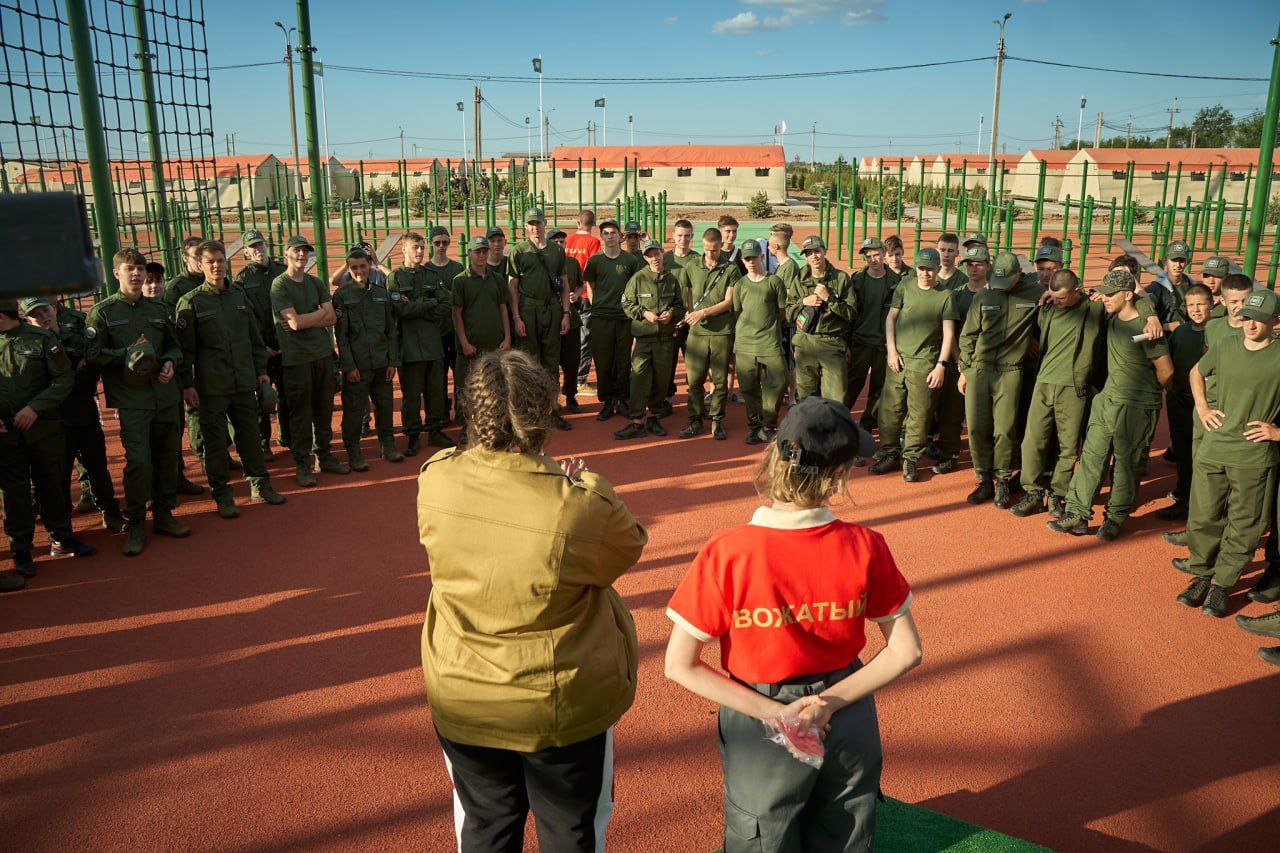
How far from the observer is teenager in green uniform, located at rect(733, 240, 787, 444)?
8.00 m

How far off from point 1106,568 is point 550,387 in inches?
193

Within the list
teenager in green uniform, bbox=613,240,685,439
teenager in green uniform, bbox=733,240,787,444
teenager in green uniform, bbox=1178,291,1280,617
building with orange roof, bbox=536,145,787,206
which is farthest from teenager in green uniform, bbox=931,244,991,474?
building with orange roof, bbox=536,145,787,206

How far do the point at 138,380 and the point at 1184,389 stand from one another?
7.71 meters

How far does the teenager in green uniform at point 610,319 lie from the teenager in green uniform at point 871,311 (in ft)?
7.90

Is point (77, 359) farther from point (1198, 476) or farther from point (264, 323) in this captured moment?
point (1198, 476)

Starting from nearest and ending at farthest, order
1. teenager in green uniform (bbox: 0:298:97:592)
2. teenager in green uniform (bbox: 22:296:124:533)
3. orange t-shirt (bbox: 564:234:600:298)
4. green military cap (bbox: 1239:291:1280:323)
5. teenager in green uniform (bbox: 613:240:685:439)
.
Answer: green military cap (bbox: 1239:291:1280:323) → teenager in green uniform (bbox: 0:298:97:592) → teenager in green uniform (bbox: 22:296:124:533) → teenager in green uniform (bbox: 613:240:685:439) → orange t-shirt (bbox: 564:234:600:298)

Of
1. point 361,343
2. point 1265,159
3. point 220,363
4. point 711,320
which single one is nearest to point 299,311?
point 361,343

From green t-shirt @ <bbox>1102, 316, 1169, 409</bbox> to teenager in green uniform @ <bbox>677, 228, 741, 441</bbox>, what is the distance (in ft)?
11.4

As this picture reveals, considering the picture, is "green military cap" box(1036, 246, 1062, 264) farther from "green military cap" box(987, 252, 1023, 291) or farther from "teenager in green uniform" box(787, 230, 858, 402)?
"teenager in green uniform" box(787, 230, 858, 402)

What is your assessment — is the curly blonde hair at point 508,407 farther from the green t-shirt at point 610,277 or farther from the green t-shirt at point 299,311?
the green t-shirt at point 610,277

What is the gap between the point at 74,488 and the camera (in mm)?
7297

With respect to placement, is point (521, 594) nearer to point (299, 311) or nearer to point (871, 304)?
point (299, 311)

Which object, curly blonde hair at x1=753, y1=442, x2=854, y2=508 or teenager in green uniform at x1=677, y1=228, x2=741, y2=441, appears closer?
curly blonde hair at x1=753, y1=442, x2=854, y2=508

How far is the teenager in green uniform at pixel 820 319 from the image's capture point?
7.60 meters
